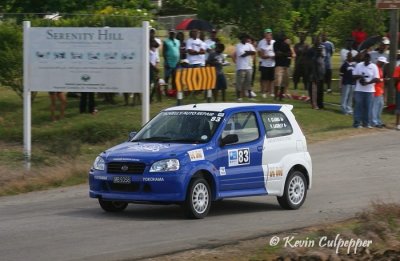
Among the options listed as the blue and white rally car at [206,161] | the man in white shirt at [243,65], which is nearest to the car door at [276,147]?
the blue and white rally car at [206,161]

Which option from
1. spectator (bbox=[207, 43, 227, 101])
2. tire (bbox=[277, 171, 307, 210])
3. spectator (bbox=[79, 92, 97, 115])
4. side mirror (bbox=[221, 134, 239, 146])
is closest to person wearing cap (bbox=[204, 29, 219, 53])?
spectator (bbox=[207, 43, 227, 101])

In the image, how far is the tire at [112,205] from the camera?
14.8 m

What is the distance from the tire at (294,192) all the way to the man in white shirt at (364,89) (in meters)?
10.8

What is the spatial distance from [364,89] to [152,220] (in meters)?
13.3

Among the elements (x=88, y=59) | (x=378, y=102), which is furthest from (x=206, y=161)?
(x=378, y=102)

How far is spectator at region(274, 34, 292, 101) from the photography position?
28.8 metres

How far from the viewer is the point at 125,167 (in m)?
14.0

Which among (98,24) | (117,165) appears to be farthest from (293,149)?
(98,24)

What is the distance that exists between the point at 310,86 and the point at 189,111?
13.9m

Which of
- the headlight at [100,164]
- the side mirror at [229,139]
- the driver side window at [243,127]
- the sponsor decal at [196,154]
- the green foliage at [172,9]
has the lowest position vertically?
the headlight at [100,164]

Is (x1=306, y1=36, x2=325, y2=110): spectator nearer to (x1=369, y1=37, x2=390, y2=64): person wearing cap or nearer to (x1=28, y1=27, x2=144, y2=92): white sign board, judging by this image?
(x1=369, y1=37, x2=390, y2=64): person wearing cap

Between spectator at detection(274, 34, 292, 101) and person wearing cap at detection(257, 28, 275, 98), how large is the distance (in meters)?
0.17

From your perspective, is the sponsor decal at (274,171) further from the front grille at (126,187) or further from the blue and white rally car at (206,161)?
the front grille at (126,187)

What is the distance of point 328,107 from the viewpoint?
96.9ft
